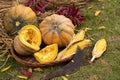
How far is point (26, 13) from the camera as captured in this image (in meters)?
4.78

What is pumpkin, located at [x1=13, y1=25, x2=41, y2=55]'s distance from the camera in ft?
13.9

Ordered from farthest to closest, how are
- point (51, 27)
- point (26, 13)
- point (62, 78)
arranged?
point (26, 13) < point (51, 27) < point (62, 78)

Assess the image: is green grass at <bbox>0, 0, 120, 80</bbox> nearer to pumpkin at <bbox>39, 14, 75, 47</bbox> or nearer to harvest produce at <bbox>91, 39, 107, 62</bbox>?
harvest produce at <bbox>91, 39, 107, 62</bbox>

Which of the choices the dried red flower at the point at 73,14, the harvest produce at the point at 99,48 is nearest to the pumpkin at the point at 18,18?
the dried red flower at the point at 73,14

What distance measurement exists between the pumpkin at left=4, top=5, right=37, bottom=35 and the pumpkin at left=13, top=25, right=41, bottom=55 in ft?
1.33

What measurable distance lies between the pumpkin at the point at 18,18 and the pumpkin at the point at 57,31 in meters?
0.37

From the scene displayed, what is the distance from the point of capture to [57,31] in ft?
14.4

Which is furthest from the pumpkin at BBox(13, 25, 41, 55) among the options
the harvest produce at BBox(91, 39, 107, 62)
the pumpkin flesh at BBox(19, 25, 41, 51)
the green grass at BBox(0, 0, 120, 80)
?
the harvest produce at BBox(91, 39, 107, 62)

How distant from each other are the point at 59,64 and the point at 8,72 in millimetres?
654

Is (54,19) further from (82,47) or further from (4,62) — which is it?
(4,62)

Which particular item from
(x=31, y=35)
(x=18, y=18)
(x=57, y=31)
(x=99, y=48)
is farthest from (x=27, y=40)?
(x=99, y=48)

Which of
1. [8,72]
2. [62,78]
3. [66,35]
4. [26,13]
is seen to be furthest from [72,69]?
[26,13]

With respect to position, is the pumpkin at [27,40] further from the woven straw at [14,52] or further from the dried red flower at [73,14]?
the dried red flower at [73,14]

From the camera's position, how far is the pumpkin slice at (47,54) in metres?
4.22
